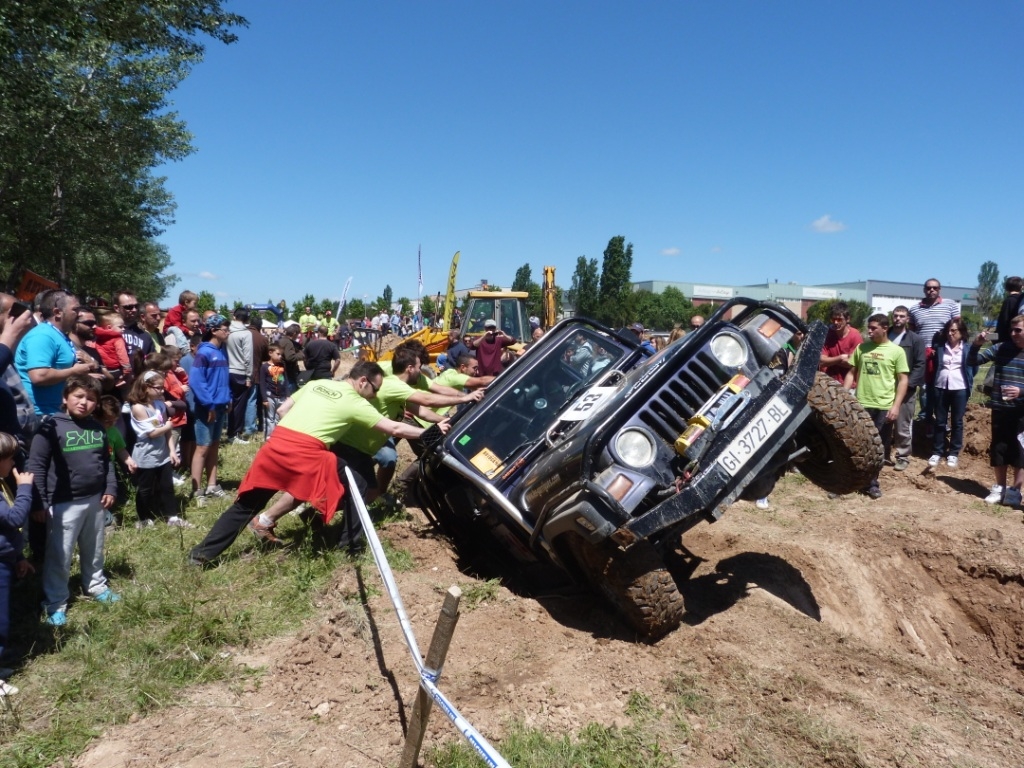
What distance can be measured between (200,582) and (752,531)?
4.71 m

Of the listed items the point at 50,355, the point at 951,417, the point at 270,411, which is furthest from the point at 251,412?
the point at 951,417

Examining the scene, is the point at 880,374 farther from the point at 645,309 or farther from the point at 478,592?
the point at 645,309

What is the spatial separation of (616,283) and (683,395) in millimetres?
57692

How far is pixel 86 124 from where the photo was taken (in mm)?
12742

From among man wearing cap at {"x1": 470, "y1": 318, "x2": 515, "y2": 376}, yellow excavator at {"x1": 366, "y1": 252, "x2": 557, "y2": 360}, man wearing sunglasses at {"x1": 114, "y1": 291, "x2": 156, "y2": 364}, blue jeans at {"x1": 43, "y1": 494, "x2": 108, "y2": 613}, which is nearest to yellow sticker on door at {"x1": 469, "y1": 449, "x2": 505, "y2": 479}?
blue jeans at {"x1": 43, "y1": 494, "x2": 108, "y2": 613}

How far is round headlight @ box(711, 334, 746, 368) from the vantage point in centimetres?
468

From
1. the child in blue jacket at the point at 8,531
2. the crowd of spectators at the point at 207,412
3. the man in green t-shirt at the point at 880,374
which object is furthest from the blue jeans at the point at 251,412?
the man in green t-shirt at the point at 880,374

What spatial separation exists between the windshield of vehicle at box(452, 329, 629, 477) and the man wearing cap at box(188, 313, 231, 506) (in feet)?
11.4

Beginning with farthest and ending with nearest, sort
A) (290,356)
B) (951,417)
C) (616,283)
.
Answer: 1. (616,283)
2. (290,356)
3. (951,417)

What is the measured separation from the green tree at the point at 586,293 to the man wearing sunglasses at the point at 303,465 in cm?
5316

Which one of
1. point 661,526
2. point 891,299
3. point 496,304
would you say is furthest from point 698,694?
point 891,299

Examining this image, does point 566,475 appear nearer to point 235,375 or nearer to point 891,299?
point 235,375

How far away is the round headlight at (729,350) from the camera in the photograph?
15.3ft

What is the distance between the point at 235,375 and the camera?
9.62m
